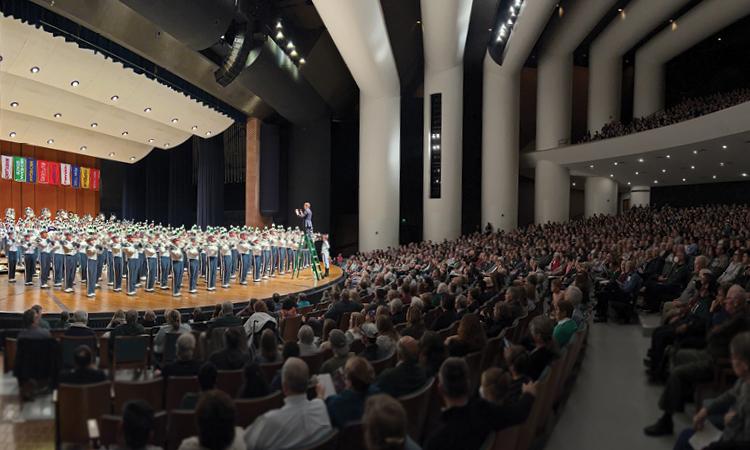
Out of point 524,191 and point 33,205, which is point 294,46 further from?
point 524,191

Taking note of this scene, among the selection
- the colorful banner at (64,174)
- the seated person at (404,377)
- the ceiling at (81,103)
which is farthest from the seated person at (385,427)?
the colorful banner at (64,174)

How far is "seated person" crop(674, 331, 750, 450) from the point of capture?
242cm

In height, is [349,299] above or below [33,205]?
below

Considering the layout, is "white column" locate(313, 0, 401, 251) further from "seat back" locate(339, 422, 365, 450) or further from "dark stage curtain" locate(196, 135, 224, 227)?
"seat back" locate(339, 422, 365, 450)

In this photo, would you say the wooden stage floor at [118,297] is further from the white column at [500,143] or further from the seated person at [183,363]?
the white column at [500,143]

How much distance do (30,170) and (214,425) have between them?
66.0ft

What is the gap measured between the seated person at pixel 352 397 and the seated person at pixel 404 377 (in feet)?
0.43

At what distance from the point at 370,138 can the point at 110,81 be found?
9.36 metres

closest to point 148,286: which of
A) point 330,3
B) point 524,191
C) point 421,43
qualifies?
point 330,3

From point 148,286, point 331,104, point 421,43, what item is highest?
point 421,43

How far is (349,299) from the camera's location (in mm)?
6406

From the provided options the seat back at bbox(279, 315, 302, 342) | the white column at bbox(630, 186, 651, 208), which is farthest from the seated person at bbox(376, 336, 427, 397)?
the white column at bbox(630, 186, 651, 208)

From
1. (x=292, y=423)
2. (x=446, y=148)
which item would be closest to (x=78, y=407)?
(x=292, y=423)

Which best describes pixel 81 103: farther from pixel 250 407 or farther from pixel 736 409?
pixel 736 409
